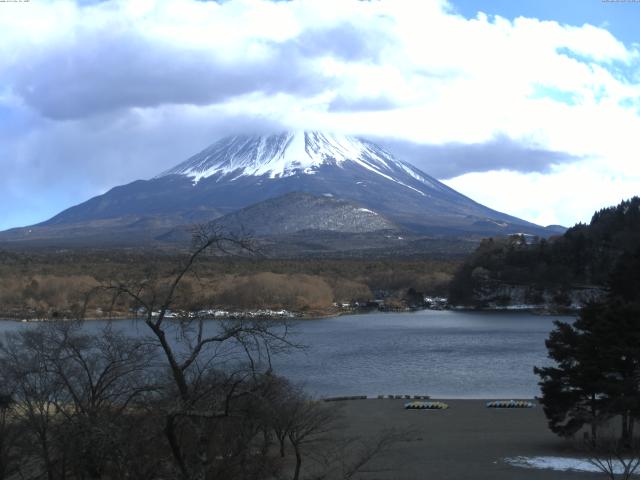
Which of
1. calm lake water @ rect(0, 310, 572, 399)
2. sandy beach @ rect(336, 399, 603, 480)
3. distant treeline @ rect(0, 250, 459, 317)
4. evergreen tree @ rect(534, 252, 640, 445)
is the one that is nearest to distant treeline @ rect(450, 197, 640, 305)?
distant treeline @ rect(0, 250, 459, 317)

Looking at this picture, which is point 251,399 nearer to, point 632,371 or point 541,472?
point 541,472

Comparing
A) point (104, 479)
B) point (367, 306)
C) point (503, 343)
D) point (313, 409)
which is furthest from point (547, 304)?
point (104, 479)

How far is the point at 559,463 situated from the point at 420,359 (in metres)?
25.5

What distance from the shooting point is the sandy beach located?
1803 cm

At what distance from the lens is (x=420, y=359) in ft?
144

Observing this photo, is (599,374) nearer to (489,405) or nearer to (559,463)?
(559,463)

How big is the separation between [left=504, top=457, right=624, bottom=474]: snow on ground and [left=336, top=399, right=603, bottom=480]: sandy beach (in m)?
0.29

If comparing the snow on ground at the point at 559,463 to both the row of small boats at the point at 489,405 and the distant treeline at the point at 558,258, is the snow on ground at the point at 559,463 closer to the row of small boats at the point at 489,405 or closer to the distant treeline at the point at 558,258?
the row of small boats at the point at 489,405

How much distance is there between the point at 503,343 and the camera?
51.8m

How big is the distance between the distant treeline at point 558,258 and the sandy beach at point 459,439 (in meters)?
61.8

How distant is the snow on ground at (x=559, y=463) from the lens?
17672 millimetres

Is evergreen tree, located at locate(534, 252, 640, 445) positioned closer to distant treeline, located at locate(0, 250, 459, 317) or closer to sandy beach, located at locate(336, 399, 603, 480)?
sandy beach, located at locate(336, 399, 603, 480)

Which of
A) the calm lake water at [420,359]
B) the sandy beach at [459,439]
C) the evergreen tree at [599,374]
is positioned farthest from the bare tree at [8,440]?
the evergreen tree at [599,374]

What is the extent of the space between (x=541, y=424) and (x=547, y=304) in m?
66.5
